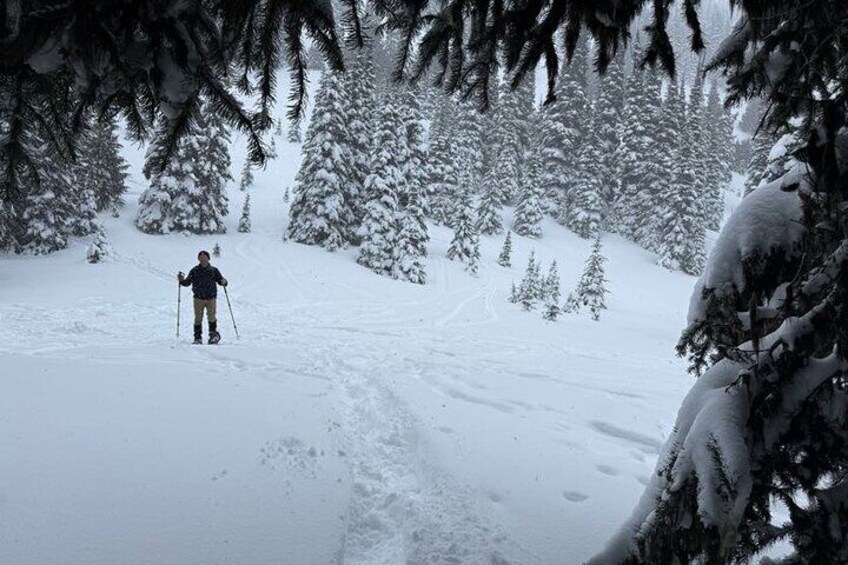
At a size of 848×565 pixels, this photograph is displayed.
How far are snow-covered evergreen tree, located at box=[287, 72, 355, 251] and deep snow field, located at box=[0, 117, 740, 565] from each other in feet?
46.5

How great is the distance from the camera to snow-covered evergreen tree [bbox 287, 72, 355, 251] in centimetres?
2727

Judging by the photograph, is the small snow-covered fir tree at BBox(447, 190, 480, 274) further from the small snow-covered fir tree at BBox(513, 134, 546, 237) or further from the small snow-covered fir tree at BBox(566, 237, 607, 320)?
the small snow-covered fir tree at BBox(513, 134, 546, 237)

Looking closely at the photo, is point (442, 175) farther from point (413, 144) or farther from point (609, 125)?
point (609, 125)

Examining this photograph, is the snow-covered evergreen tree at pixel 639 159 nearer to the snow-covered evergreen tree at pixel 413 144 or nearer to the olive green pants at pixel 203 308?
the snow-covered evergreen tree at pixel 413 144

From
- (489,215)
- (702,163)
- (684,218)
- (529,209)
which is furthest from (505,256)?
(702,163)

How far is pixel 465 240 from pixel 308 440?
85.8ft

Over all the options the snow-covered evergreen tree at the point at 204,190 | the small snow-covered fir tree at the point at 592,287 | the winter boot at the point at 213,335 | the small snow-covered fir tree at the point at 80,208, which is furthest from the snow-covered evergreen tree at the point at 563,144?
the winter boot at the point at 213,335

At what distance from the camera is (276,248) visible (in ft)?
86.2

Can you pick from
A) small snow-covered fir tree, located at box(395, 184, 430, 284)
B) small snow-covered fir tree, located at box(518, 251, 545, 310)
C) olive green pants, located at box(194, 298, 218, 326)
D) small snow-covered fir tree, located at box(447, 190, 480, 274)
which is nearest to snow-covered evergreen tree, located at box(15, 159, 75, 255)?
small snow-covered fir tree, located at box(395, 184, 430, 284)

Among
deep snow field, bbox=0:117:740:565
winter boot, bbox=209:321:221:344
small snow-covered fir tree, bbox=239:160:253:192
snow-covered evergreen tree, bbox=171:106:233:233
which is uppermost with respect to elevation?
small snow-covered fir tree, bbox=239:160:253:192

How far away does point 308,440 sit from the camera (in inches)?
206

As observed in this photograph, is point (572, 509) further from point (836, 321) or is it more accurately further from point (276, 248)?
point (276, 248)

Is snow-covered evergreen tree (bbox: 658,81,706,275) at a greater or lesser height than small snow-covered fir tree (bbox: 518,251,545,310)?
greater

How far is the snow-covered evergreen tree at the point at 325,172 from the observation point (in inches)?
1073
